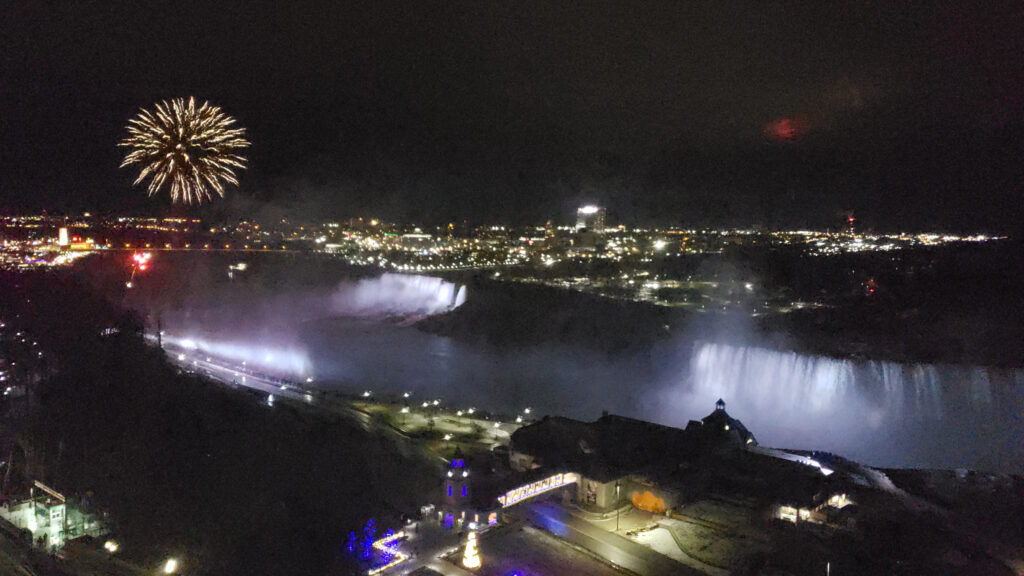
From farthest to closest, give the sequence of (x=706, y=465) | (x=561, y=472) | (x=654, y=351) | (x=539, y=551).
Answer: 1. (x=654, y=351)
2. (x=706, y=465)
3. (x=561, y=472)
4. (x=539, y=551)

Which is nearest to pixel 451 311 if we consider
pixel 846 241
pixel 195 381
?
pixel 195 381

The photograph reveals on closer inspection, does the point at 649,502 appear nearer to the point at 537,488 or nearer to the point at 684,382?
the point at 537,488

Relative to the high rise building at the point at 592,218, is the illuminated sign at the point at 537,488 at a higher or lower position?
lower

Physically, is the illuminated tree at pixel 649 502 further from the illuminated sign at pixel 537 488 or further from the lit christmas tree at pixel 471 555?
the lit christmas tree at pixel 471 555

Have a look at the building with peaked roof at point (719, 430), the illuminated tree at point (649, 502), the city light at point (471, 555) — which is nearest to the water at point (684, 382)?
the building with peaked roof at point (719, 430)

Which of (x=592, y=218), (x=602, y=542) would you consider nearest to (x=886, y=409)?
(x=602, y=542)

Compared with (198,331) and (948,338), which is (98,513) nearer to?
(198,331)
